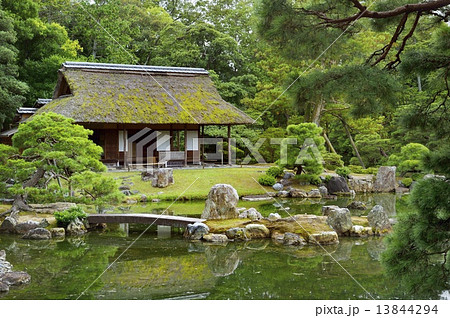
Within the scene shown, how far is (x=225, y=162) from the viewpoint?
79.6 feet

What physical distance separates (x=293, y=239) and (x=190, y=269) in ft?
8.90

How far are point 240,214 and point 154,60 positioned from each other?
18323 mm

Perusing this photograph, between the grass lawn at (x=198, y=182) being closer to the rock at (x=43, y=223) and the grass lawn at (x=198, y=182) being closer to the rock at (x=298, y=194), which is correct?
the rock at (x=298, y=194)

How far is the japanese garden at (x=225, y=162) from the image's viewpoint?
556cm

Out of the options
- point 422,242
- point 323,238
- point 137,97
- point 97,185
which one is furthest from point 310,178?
point 422,242

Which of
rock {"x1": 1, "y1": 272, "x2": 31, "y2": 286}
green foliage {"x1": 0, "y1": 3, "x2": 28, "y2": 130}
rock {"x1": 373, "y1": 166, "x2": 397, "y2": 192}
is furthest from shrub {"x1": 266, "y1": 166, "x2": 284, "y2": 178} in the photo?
rock {"x1": 1, "y1": 272, "x2": 31, "y2": 286}

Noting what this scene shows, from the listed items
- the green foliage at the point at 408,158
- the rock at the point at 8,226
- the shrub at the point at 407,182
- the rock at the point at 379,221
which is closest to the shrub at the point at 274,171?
the green foliage at the point at 408,158

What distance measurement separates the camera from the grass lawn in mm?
16562

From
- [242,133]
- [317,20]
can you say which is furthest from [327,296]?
[242,133]

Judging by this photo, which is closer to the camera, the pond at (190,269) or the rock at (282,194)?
the pond at (190,269)

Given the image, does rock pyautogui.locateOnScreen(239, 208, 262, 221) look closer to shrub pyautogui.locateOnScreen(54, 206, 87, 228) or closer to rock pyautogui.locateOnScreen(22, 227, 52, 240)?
shrub pyautogui.locateOnScreen(54, 206, 87, 228)

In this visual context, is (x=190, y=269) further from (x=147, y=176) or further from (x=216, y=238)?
(x=147, y=176)

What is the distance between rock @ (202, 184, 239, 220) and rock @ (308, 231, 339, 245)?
2.27 metres

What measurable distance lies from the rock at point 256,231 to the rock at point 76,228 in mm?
3612
